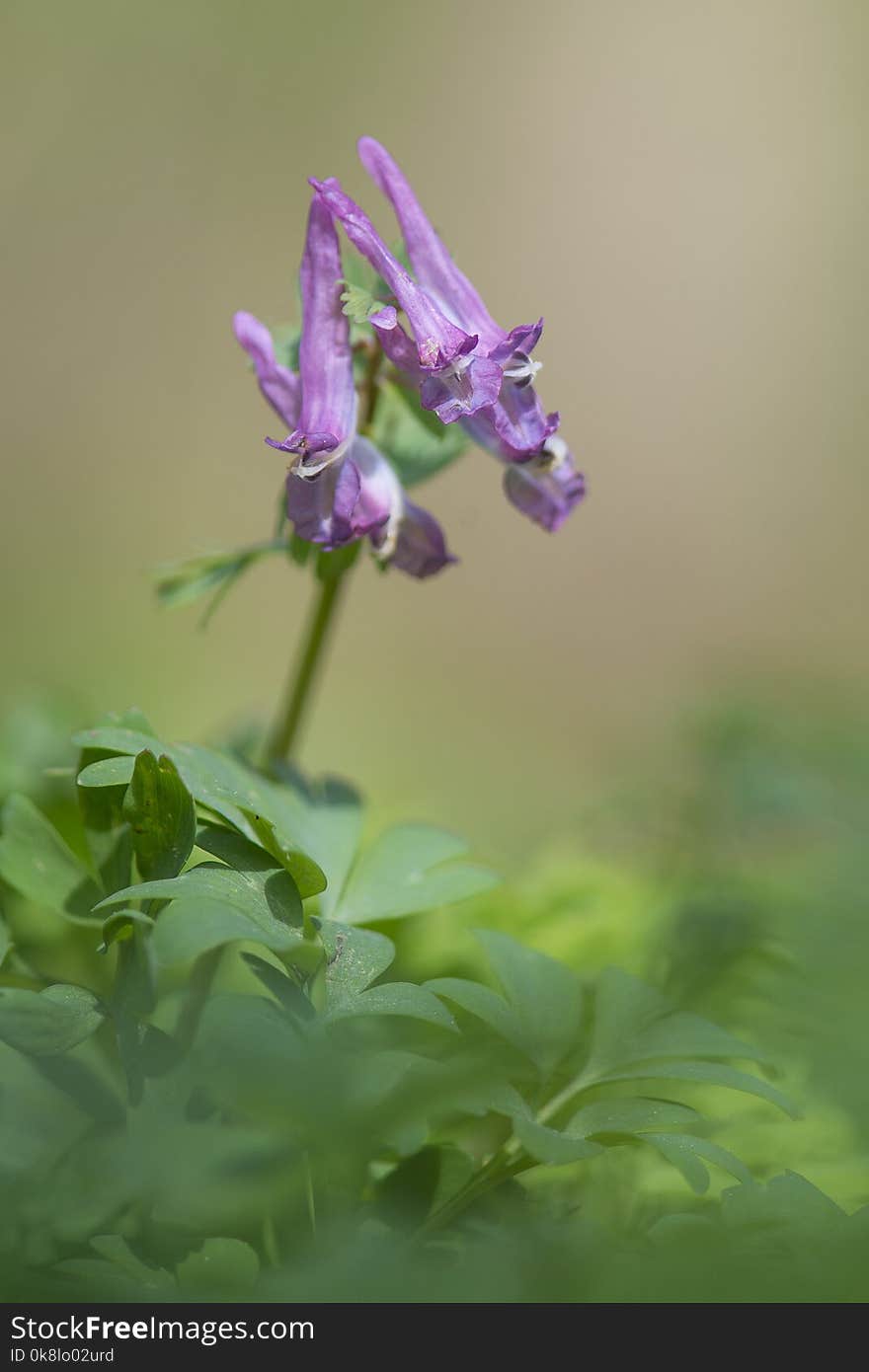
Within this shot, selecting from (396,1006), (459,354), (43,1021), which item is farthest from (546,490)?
(43,1021)

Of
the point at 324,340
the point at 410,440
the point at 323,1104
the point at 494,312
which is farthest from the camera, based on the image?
the point at 494,312

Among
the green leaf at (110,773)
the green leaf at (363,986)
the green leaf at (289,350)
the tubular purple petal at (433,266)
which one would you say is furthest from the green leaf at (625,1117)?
the green leaf at (289,350)

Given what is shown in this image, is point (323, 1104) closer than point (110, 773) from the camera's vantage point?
Yes

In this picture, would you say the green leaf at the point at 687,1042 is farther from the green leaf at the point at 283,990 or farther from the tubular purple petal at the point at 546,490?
the tubular purple petal at the point at 546,490

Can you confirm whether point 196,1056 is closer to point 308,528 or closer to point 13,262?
point 308,528

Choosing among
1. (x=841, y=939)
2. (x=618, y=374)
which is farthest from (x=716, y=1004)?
(x=618, y=374)

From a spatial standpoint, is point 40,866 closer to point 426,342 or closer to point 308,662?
point 308,662
